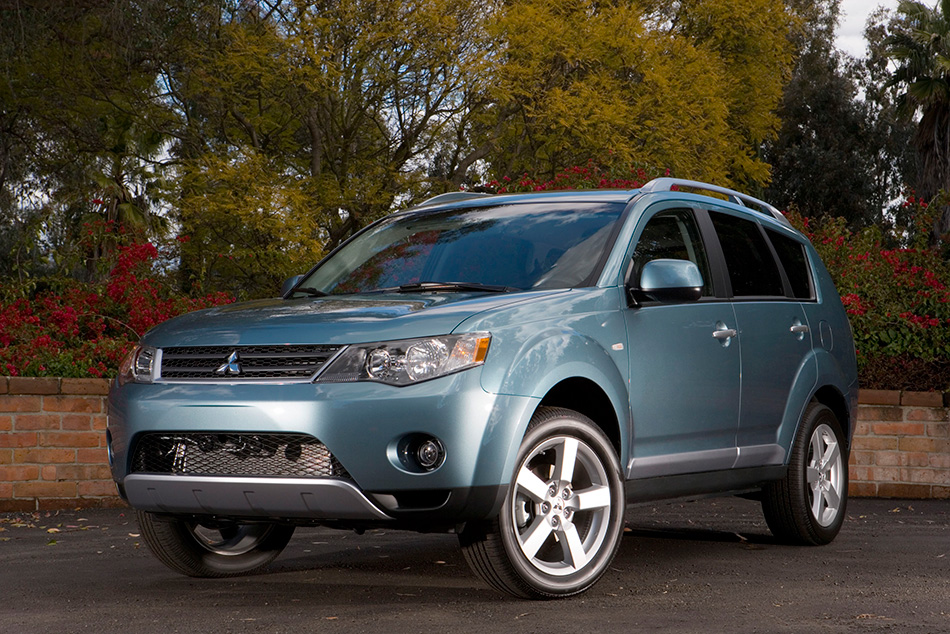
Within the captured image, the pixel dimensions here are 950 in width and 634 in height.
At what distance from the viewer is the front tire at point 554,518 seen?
502cm

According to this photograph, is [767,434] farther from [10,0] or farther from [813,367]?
[10,0]

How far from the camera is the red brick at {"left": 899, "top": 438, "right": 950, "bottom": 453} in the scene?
1074 centimetres

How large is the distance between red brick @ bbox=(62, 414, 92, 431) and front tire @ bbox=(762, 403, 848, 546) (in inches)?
214

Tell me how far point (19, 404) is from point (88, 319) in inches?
86.9

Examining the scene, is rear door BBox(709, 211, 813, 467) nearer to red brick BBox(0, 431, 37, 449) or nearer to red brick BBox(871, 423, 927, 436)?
red brick BBox(871, 423, 927, 436)

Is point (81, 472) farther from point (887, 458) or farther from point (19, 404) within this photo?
point (887, 458)

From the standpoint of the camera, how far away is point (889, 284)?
492 inches

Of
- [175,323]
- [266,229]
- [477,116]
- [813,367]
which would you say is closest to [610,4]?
[477,116]

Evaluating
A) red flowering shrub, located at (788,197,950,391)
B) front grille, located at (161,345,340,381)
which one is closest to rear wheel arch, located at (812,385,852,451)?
front grille, located at (161,345,340,381)

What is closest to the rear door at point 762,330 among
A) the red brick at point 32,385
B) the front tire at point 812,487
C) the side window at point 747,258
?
the side window at point 747,258

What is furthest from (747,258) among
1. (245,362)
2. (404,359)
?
(245,362)

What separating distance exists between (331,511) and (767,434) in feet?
9.48

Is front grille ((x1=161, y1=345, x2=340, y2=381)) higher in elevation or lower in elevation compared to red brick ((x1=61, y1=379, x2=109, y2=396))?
higher

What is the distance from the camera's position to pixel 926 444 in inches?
424
